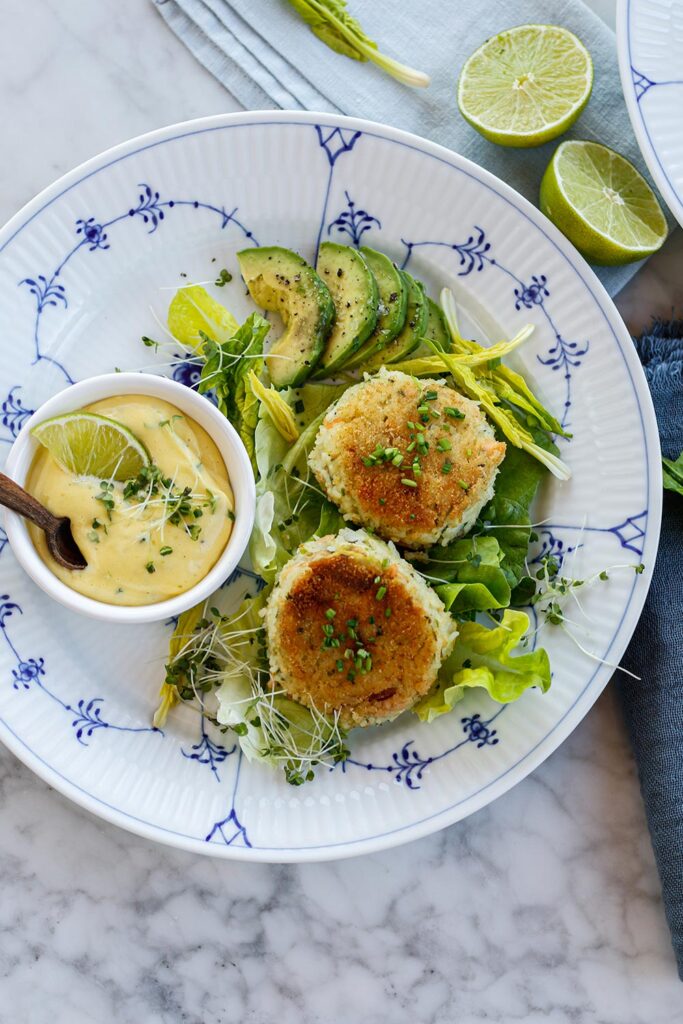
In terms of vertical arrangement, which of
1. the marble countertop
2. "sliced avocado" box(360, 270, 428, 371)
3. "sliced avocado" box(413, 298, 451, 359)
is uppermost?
"sliced avocado" box(360, 270, 428, 371)

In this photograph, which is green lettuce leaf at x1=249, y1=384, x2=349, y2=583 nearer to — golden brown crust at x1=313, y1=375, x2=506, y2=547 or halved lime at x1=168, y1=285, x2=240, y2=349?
golden brown crust at x1=313, y1=375, x2=506, y2=547

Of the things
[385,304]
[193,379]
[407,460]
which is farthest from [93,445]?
[385,304]

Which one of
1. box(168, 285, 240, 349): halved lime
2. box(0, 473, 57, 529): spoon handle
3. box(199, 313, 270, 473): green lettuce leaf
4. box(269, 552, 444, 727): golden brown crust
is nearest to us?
box(0, 473, 57, 529): spoon handle

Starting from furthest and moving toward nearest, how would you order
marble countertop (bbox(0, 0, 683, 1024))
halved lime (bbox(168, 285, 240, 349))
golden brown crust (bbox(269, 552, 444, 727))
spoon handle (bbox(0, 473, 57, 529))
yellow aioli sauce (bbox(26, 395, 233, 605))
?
marble countertop (bbox(0, 0, 683, 1024))
halved lime (bbox(168, 285, 240, 349))
golden brown crust (bbox(269, 552, 444, 727))
yellow aioli sauce (bbox(26, 395, 233, 605))
spoon handle (bbox(0, 473, 57, 529))

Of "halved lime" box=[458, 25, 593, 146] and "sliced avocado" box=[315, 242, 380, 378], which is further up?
"halved lime" box=[458, 25, 593, 146]

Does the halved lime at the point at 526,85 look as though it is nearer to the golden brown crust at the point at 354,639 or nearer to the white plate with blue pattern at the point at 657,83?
the white plate with blue pattern at the point at 657,83

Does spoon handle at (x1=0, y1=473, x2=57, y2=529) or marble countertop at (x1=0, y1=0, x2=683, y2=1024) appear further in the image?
marble countertop at (x1=0, y1=0, x2=683, y2=1024)

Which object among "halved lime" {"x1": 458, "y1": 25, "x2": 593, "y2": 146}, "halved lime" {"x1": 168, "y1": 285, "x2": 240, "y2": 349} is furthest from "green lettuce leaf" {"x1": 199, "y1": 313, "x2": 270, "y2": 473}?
"halved lime" {"x1": 458, "y1": 25, "x2": 593, "y2": 146}
